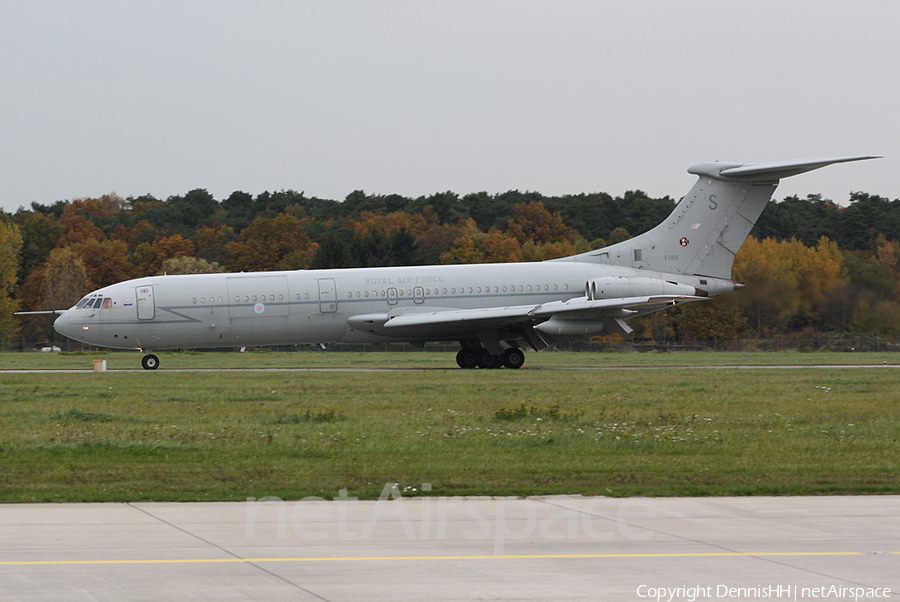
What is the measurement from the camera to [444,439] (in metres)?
16.0

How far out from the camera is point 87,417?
18938 mm

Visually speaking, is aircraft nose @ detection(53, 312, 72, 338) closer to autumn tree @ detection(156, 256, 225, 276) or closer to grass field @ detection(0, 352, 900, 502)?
grass field @ detection(0, 352, 900, 502)

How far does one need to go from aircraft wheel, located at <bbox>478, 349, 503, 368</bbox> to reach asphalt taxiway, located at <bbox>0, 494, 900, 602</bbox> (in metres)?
25.9

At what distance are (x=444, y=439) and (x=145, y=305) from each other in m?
21.6

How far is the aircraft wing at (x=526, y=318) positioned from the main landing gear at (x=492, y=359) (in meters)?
1.32

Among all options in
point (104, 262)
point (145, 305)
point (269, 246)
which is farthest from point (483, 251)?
point (145, 305)

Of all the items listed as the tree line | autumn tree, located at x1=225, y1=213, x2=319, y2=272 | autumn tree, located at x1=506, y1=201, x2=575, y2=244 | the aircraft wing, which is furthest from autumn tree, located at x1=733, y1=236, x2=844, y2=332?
autumn tree, located at x1=506, y1=201, x2=575, y2=244

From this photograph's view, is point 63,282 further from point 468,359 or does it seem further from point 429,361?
point 468,359

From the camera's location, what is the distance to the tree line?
48.9 m

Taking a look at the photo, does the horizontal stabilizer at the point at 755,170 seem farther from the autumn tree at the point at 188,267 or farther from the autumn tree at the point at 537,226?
the autumn tree at the point at 537,226

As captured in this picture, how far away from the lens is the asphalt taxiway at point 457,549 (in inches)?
279

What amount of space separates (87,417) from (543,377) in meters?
15.8

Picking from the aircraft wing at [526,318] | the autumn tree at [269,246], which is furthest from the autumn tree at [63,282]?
the aircraft wing at [526,318]

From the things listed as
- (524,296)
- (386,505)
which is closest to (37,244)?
(524,296)
